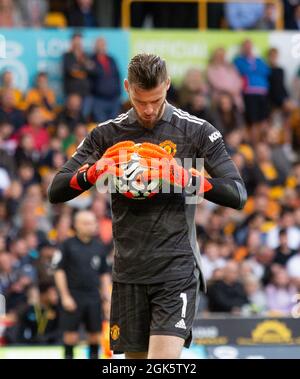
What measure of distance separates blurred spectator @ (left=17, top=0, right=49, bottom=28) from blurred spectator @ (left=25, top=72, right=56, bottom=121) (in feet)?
5.40

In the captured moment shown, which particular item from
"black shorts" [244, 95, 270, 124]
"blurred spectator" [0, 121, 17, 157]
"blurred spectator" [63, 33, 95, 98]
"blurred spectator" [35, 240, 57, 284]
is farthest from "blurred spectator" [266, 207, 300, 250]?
"blurred spectator" [0, 121, 17, 157]

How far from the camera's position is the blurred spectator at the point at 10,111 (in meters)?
16.0

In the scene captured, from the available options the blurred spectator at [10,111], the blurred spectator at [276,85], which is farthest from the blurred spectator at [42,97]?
the blurred spectator at [276,85]

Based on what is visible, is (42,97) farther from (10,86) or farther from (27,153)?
(27,153)

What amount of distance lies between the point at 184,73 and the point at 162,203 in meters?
11.6

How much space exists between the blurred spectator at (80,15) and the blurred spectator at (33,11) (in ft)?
1.91

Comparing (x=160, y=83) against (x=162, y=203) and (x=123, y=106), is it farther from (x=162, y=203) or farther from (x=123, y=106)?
(x=123, y=106)

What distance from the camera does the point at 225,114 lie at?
17.3 m

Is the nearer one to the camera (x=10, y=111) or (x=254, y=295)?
(x=254, y=295)

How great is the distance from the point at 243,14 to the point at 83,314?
7.85 meters

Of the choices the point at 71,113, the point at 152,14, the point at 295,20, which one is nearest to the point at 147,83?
the point at 71,113

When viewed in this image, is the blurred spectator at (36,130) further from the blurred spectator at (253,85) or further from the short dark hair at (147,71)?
the short dark hair at (147,71)
